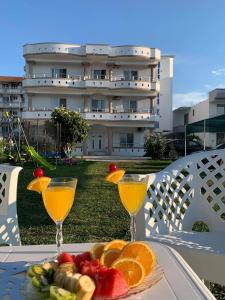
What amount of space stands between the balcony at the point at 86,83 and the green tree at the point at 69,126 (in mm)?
8329

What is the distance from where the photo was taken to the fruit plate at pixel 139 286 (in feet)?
3.33

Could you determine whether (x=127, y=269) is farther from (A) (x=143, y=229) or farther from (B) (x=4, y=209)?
(B) (x=4, y=209)

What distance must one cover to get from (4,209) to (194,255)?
4.89 ft

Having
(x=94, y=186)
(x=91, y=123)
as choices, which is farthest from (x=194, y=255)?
(x=91, y=123)

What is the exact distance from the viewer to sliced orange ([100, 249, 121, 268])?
1.23m

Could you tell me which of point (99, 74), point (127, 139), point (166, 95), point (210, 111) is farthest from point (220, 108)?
point (99, 74)

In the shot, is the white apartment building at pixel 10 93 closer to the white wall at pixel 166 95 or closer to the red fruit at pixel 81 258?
the white wall at pixel 166 95

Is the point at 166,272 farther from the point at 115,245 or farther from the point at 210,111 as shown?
the point at 210,111

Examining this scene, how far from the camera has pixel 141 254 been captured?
1270mm

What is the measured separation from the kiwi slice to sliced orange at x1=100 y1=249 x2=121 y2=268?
28 cm

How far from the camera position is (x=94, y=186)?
30.6 feet

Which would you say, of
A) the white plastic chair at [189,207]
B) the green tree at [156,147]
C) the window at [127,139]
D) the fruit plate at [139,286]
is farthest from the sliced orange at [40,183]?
the window at [127,139]

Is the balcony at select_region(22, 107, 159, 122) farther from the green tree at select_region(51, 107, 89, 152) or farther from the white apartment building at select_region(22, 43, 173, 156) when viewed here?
the green tree at select_region(51, 107, 89, 152)

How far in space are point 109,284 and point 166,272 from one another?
1.22 feet
